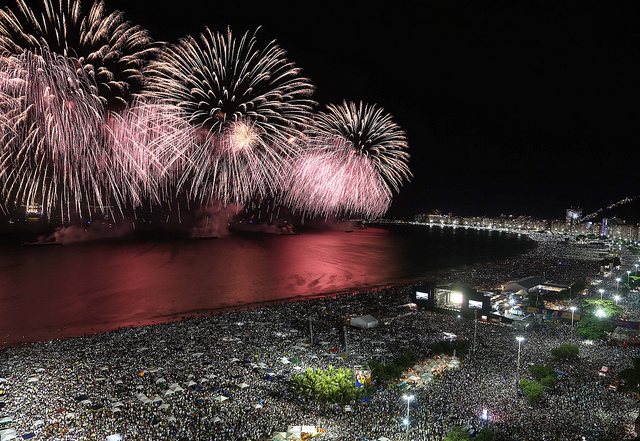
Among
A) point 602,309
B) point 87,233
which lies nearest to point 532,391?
point 602,309

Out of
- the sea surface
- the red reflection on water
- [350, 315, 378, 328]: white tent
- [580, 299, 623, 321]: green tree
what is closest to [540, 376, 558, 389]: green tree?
A: [350, 315, 378, 328]: white tent

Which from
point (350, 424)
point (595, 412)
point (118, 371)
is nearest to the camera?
point (350, 424)

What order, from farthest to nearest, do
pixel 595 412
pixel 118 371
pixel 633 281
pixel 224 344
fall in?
1. pixel 633 281
2. pixel 224 344
3. pixel 118 371
4. pixel 595 412

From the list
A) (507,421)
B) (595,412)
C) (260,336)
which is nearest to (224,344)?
(260,336)

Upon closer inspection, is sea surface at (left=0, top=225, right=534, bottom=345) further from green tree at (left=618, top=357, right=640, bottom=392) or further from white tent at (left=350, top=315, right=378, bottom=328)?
green tree at (left=618, top=357, right=640, bottom=392)

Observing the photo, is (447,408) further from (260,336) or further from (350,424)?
(260,336)

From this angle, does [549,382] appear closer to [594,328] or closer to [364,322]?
[594,328]
